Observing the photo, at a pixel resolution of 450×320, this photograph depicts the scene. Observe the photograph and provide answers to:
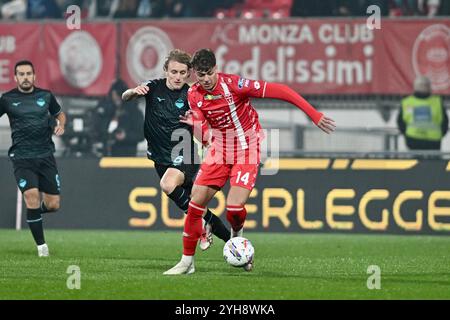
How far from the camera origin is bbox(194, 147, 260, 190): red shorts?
12352mm

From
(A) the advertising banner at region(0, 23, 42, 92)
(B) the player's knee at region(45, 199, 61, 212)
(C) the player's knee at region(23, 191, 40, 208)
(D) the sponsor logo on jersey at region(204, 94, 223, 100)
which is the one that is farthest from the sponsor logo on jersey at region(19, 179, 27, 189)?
(A) the advertising banner at region(0, 23, 42, 92)

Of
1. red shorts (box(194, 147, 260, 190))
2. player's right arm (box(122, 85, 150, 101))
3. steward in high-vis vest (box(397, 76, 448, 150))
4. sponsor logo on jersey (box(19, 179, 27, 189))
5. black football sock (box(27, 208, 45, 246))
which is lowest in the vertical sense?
black football sock (box(27, 208, 45, 246))

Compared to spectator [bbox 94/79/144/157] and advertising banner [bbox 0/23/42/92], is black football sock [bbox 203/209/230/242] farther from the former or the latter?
advertising banner [bbox 0/23/42/92]

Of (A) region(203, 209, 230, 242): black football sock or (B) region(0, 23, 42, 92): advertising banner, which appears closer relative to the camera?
(A) region(203, 209, 230, 242): black football sock

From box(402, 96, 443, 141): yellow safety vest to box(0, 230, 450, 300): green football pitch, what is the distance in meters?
2.14

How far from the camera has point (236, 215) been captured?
12.5 m

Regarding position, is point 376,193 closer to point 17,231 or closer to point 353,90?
point 353,90

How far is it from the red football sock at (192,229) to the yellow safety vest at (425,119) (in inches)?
314

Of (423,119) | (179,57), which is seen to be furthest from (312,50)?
(179,57)

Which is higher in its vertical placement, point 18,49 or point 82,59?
point 18,49

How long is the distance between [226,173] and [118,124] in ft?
25.8

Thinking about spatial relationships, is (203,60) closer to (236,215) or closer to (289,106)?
(236,215)

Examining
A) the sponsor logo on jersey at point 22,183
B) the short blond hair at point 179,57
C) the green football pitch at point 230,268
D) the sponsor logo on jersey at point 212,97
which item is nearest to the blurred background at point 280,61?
the green football pitch at point 230,268
